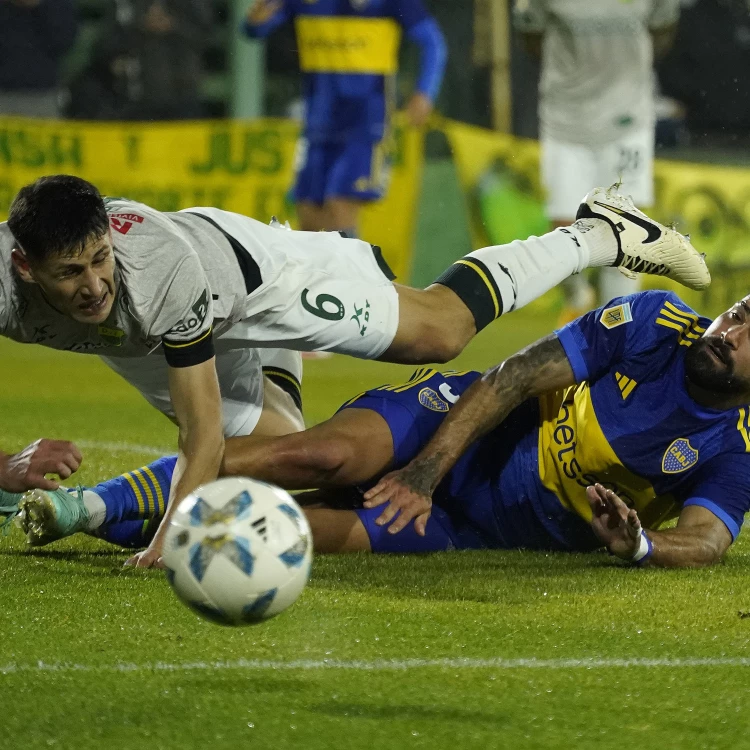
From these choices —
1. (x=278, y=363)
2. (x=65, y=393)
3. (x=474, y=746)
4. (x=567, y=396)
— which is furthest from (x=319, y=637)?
(x=65, y=393)

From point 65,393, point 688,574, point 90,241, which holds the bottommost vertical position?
point 65,393

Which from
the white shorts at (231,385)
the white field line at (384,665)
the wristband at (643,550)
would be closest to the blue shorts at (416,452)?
the white shorts at (231,385)

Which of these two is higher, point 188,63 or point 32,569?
point 188,63

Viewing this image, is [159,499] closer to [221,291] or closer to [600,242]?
[221,291]

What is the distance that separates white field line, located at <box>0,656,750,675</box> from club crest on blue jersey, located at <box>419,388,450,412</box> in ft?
5.00

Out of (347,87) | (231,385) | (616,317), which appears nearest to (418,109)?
(347,87)

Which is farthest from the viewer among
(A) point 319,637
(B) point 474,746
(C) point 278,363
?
(C) point 278,363

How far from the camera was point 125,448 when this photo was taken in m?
6.70

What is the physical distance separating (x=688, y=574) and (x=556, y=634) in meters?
0.84

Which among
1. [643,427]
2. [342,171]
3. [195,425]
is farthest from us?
[342,171]

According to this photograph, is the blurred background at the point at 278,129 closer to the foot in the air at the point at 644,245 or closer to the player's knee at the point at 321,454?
the foot in the air at the point at 644,245

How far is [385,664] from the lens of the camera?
3326mm

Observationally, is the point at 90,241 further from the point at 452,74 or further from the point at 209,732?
the point at 452,74

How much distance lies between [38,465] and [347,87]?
6.69 meters
